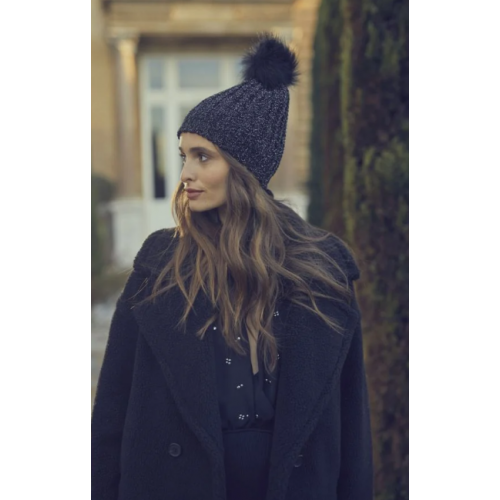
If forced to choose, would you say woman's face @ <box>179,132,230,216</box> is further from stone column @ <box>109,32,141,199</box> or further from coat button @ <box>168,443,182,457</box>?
stone column @ <box>109,32,141,199</box>

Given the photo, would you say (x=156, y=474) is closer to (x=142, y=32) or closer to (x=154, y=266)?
(x=154, y=266)

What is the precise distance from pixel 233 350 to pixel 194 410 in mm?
199

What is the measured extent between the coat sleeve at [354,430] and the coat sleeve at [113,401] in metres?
0.67

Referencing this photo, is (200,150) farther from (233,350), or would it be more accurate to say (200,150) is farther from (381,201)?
(381,201)

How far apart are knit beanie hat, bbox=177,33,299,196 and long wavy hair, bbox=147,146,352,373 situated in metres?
0.06

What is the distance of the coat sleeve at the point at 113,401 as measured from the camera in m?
1.87

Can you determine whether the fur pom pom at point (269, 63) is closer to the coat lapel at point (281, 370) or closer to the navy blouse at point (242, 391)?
the coat lapel at point (281, 370)

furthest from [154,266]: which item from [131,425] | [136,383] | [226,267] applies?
[131,425]

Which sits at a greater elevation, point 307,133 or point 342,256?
point 307,133

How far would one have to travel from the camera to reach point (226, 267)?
1.86 meters

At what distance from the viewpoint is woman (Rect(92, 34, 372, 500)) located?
1763mm

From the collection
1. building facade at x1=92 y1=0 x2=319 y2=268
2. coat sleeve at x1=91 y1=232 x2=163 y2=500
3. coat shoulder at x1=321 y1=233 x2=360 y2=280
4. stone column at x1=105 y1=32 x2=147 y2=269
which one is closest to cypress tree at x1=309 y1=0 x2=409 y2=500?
coat shoulder at x1=321 y1=233 x2=360 y2=280

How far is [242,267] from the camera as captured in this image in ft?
6.05

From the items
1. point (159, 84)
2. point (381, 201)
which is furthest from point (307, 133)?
point (381, 201)
